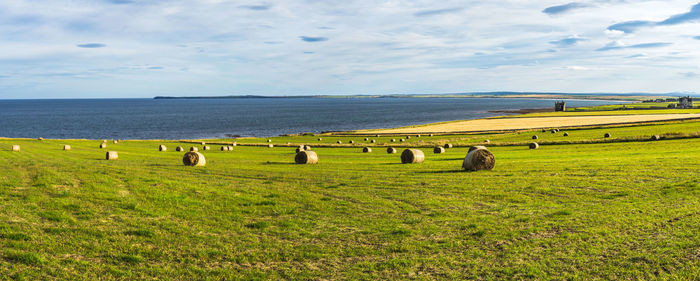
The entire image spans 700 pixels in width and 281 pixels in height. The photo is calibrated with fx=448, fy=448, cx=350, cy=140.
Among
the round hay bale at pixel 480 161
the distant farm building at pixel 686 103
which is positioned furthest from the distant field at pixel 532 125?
the distant farm building at pixel 686 103

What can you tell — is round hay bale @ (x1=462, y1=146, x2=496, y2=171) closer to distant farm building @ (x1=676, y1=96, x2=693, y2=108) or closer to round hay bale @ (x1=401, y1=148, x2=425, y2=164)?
round hay bale @ (x1=401, y1=148, x2=425, y2=164)

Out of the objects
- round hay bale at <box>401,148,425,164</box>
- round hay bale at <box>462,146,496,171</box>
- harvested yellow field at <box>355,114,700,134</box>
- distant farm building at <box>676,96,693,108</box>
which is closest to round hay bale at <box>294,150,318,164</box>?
round hay bale at <box>401,148,425,164</box>

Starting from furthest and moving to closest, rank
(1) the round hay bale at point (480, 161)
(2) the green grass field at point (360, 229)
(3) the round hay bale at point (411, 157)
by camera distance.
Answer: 1. (3) the round hay bale at point (411, 157)
2. (1) the round hay bale at point (480, 161)
3. (2) the green grass field at point (360, 229)

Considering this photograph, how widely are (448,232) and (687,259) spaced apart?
5490mm

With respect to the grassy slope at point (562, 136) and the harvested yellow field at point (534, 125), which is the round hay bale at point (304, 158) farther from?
the harvested yellow field at point (534, 125)

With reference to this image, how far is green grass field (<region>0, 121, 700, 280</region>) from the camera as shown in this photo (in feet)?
33.1

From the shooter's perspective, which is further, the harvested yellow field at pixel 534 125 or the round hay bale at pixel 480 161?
the harvested yellow field at pixel 534 125

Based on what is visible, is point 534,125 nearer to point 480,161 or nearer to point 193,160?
point 480,161

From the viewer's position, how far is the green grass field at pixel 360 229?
10.1 metres

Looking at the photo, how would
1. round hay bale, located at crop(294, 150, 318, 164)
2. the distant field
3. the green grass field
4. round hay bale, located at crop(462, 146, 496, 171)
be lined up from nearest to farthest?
the green grass field → round hay bale, located at crop(462, 146, 496, 171) → round hay bale, located at crop(294, 150, 318, 164) → the distant field

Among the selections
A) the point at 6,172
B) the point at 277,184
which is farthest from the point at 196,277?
the point at 6,172

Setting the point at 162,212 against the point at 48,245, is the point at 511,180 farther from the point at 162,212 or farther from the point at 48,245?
the point at 48,245

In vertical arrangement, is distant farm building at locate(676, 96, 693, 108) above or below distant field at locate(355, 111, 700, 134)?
above

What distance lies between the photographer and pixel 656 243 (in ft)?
35.7
